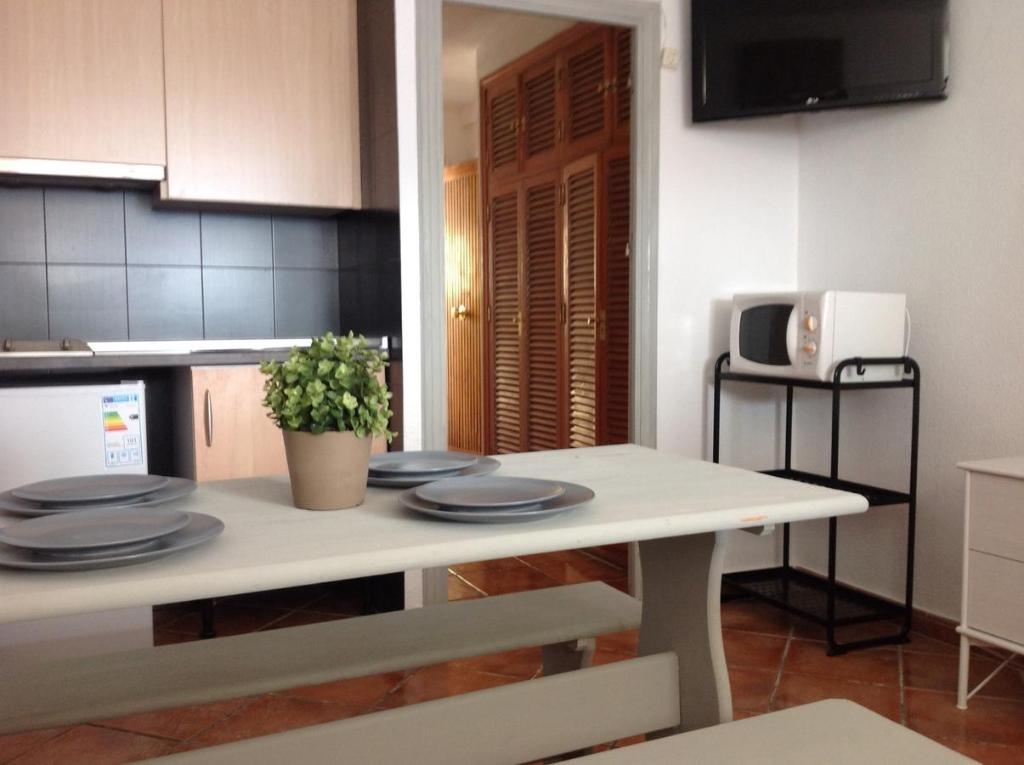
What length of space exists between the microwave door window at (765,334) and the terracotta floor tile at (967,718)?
1075 mm

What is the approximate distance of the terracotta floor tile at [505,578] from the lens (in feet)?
12.4

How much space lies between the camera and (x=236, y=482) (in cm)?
150

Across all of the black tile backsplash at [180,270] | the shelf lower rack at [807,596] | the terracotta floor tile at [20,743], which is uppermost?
the black tile backsplash at [180,270]

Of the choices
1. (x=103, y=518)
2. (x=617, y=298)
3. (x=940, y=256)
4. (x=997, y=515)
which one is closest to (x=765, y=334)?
(x=940, y=256)

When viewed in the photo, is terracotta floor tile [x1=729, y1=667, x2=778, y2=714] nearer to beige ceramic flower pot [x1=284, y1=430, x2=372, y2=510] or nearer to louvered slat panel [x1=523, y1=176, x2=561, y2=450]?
Result: beige ceramic flower pot [x1=284, y1=430, x2=372, y2=510]

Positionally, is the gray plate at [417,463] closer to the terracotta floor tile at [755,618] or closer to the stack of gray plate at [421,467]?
the stack of gray plate at [421,467]

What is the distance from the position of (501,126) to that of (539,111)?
491 mm

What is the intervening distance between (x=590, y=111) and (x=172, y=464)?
228 centimetres

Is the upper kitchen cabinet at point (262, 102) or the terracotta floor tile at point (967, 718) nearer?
the terracotta floor tile at point (967, 718)

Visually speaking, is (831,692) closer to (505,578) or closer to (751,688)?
(751,688)

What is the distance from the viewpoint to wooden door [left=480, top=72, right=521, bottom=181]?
4.93 m

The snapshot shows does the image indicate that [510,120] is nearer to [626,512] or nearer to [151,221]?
[151,221]

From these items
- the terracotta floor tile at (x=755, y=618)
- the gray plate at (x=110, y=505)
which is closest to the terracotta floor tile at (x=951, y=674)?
the terracotta floor tile at (x=755, y=618)

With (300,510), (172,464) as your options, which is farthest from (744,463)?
(300,510)
